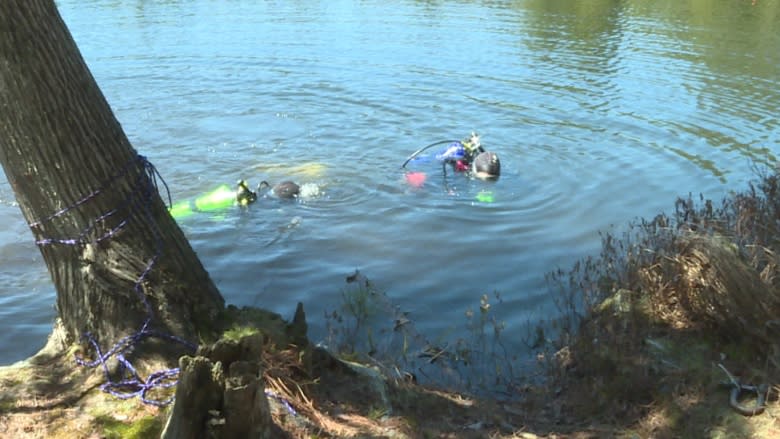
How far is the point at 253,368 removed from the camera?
353 centimetres

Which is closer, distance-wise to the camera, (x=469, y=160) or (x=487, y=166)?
(x=487, y=166)

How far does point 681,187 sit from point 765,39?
1149 centimetres

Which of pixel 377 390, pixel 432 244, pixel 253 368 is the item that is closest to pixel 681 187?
pixel 432 244

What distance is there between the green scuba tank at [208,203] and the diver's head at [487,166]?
3685 mm

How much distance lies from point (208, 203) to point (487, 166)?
4.14 m

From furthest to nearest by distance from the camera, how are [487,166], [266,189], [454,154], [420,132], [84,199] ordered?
[420,132] < [454,154] < [487,166] < [266,189] < [84,199]

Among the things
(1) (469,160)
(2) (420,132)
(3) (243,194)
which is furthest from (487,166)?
(3) (243,194)

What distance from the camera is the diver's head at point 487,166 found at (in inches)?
436

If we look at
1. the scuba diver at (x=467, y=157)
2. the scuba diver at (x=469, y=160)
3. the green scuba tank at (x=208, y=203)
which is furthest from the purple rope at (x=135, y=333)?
the scuba diver at (x=467, y=157)

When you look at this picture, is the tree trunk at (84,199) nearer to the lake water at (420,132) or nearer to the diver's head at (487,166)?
the lake water at (420,132)

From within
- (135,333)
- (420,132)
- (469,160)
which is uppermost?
(135,333)

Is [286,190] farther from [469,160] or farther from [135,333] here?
[135,333]

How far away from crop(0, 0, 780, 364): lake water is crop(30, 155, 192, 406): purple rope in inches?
113

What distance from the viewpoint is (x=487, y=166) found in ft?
36.4
